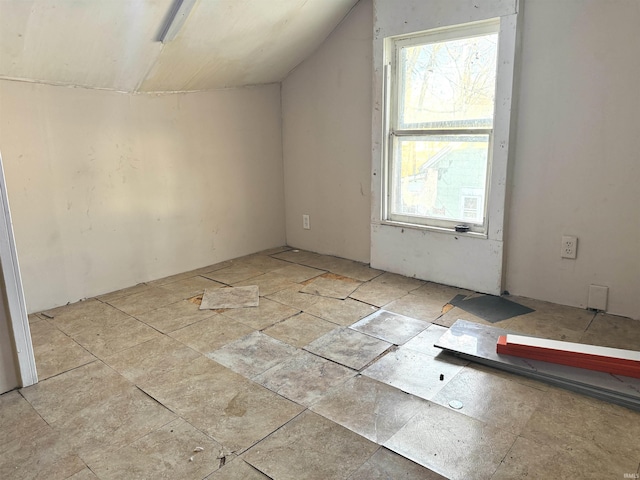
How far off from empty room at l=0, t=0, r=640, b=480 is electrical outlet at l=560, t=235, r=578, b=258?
1 centimetres

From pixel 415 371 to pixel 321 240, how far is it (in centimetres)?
211

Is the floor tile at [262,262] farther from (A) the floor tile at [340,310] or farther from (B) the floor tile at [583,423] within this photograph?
(B) the floor tile at [583,423]

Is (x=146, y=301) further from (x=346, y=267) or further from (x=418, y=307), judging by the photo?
(x=418, y=307)

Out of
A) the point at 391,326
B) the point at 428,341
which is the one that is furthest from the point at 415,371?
the point at 391,326

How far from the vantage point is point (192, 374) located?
6.97 ft

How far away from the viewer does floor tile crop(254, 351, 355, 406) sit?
1961 mm

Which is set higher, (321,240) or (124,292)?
(321,240)

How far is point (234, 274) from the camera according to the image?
3.57 meters

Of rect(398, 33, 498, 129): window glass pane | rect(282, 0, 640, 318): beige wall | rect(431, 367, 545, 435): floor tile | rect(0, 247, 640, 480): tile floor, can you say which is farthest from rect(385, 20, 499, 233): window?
rect(431, 367, 545, 435): floor tile

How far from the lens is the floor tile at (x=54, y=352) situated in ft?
7.22

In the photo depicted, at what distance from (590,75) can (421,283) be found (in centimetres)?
166

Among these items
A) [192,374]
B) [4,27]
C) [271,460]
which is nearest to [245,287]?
[192,374]

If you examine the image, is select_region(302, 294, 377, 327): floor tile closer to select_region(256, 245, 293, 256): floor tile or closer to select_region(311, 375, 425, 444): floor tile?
select_region(311, 375, 425, 444): floor tile

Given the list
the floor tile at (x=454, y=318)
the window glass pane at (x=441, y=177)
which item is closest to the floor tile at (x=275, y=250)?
the window glass pane at (x=441, y=177)
